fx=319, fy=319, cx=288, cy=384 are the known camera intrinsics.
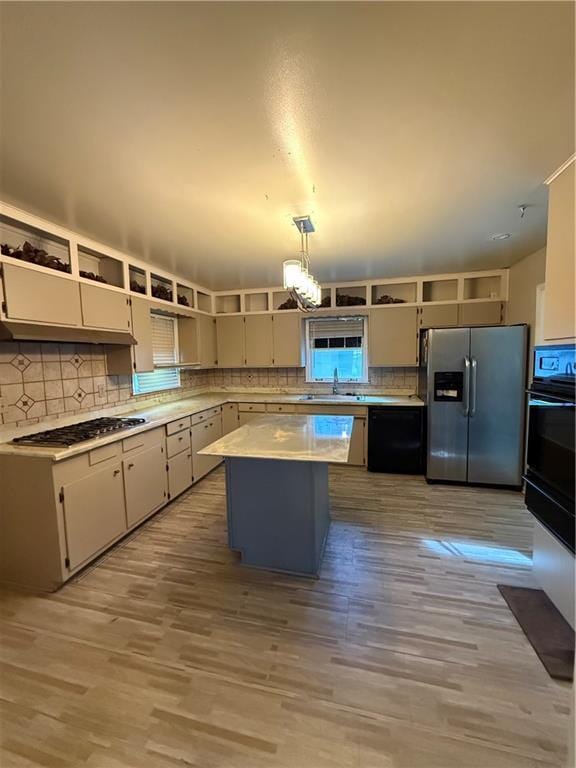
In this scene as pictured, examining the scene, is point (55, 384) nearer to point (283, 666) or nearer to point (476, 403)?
point (283, 666)

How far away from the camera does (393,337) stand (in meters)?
4.43

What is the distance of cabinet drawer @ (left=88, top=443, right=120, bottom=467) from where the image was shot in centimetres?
236

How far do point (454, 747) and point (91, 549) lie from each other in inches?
93.8

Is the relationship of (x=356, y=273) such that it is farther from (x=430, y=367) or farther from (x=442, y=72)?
(x=442, y=72)

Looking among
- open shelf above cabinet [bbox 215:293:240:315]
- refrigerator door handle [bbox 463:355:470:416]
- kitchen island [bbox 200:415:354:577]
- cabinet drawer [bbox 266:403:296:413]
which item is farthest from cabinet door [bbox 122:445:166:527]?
refrigerator door handle [bbox 463:355:470:416]

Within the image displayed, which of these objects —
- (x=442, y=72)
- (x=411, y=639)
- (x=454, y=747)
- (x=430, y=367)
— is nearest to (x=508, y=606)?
(x=411, y=639)

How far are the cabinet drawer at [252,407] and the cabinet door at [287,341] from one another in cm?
69

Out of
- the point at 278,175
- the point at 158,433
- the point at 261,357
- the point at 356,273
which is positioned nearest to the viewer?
the point at 278,175

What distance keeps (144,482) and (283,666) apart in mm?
1927

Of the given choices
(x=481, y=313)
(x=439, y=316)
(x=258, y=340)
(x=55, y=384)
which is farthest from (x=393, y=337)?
(x=55, y=384)

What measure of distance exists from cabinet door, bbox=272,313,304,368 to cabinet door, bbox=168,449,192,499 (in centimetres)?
194

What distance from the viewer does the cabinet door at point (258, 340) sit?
4.85 m

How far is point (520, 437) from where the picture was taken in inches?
137

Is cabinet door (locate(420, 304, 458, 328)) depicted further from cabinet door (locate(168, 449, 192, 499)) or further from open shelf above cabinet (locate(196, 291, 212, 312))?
cabinet door (locate(168, 449, 192, 499))
